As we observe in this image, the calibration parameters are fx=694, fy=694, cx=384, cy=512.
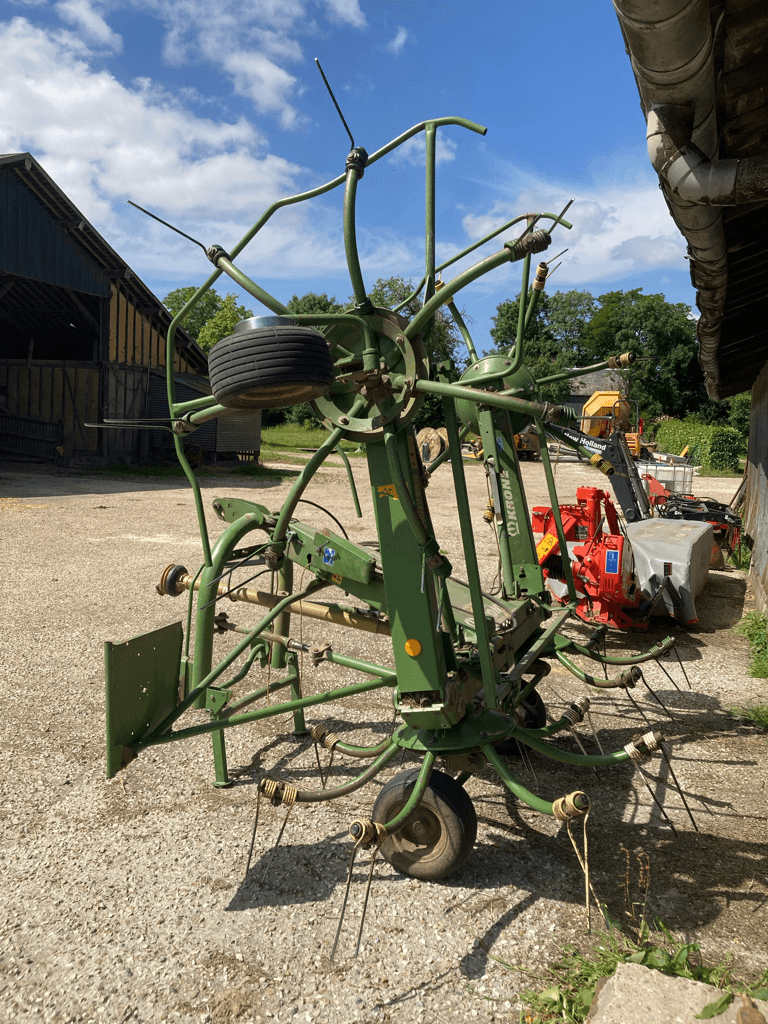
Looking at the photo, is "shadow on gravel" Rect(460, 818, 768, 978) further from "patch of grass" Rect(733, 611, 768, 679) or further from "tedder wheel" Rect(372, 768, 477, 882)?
"patch of grass" Rect(733, 611, 768, 679)

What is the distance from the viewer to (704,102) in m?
2.68

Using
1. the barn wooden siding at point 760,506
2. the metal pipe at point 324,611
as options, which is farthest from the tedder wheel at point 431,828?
the barn wooden siding at point 760,506

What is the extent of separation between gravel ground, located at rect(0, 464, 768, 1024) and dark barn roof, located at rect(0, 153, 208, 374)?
1727 centimetres

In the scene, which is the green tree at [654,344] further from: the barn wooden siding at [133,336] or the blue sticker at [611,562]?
the blue sticker at [611,562]

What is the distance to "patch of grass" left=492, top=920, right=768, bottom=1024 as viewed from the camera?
7.92 feet

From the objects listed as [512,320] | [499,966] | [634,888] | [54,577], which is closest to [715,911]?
[634,888]

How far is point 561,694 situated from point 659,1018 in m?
3.67

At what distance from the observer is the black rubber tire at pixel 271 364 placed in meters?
2.34

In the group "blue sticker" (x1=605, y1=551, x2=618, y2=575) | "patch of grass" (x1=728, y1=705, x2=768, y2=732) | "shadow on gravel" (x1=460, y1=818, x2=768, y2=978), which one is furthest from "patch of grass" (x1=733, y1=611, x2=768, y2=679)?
"shadow on gravel" (x1=460, y1=818, x2=768, y2=978)

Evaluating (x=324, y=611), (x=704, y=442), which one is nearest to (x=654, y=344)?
(x=704, y=442)

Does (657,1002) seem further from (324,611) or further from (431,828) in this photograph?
(324,611)

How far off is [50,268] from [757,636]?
20.9 metres

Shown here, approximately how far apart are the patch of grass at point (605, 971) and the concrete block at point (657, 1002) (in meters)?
0.21

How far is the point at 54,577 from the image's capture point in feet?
29.6
